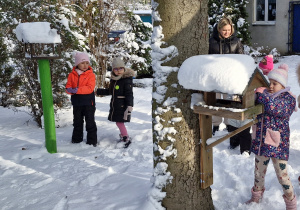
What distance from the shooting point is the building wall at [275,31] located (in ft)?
47.8

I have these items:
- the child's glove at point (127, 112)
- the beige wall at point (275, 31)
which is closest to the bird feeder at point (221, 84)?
the child's glove at point (127, 112)

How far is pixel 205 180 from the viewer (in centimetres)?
296

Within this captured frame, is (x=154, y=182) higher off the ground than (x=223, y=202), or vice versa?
(x=154, y=182)

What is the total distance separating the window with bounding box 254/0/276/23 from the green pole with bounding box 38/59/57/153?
1280 centimetres

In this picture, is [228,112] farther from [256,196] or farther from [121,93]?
[121,93]

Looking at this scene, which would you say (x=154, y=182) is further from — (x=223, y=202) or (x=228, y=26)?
(x=228, y=26)

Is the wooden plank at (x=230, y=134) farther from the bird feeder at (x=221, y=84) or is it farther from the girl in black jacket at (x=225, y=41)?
the girl in black jacket at (x=225, y=41)

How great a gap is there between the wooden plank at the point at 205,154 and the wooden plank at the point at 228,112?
14cm

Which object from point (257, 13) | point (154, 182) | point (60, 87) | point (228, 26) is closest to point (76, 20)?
point (60, 87)

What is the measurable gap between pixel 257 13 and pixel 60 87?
12.0m

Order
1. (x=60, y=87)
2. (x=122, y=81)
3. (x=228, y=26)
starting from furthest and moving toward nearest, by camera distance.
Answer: (x=60, y=87) → (x=122, y=81) → (x=228, y=26)

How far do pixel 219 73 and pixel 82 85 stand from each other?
10.0 feet

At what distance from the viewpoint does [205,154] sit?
2.91 m

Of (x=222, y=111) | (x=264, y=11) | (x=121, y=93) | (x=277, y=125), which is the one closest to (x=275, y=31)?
(x=264, y=11)
